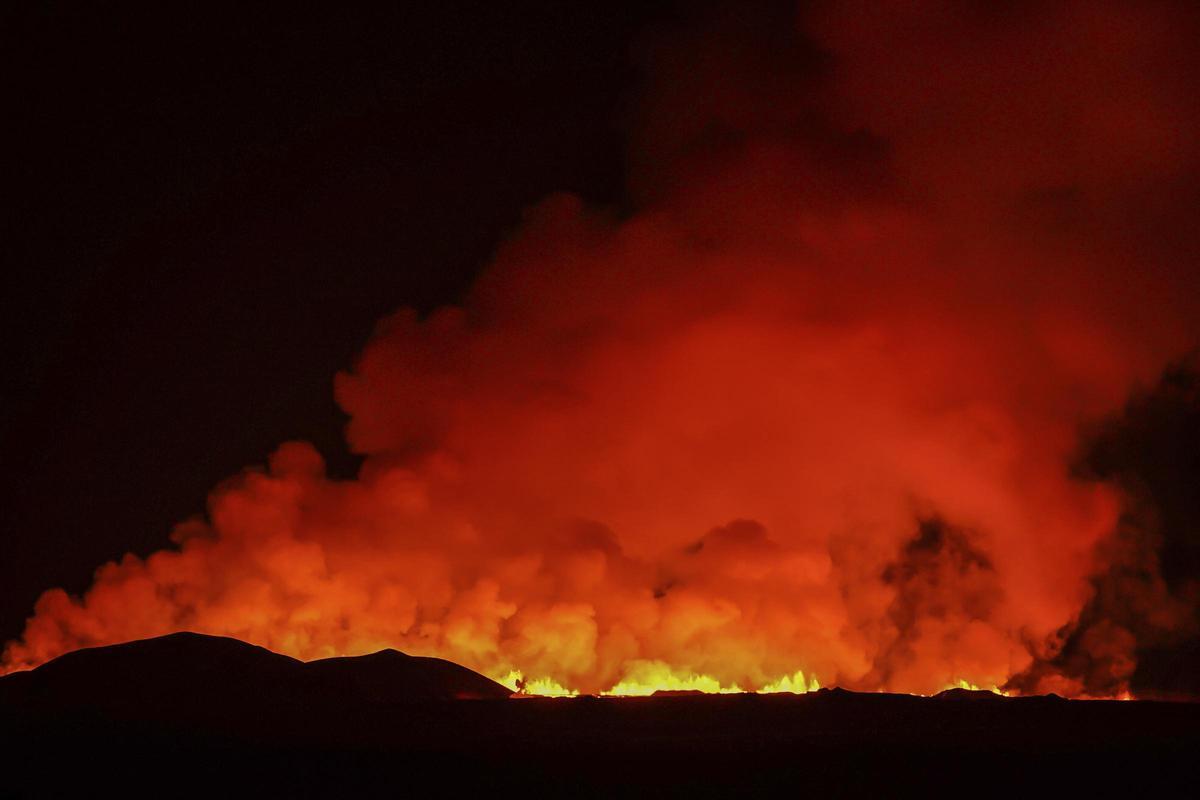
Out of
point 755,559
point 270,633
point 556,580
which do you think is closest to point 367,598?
point 270,633

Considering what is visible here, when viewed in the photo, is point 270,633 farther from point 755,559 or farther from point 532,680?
point 755,559

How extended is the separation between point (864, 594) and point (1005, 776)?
26.8 meters

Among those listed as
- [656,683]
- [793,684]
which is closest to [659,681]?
[656,683]

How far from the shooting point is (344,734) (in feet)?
91.2

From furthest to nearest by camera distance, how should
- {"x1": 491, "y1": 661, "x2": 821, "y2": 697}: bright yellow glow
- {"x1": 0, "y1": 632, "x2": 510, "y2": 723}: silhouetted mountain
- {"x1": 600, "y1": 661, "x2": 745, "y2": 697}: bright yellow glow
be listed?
{"x1": 491, "y1": 661, "x2": 821, "y2": 697}: bright yellow glow, {"x1": 600, "y1": 661, "x2": 745, "y2": 697}: bright yellow glow, {"x1": 0, "y1": 632, "x2": 510, "y2": 723}: silhouetted mountain

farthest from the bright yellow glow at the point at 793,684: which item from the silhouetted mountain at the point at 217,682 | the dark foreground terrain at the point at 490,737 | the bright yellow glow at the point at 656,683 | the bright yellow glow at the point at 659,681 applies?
the silhouetted mountain at the point at 217,682

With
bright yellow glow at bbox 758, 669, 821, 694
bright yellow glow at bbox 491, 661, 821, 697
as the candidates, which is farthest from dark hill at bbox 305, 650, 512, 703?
bright yellow glow at bbox 758, 669, 821, 694

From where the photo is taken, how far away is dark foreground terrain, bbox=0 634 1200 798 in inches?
874

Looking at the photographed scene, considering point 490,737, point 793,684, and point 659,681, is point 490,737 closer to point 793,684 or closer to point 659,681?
point 659,681

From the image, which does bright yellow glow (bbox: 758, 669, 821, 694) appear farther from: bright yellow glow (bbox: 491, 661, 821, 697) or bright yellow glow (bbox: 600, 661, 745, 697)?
bright yellow glow (bbox: 600, 661, 745, 697)

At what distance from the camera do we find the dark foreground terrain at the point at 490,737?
2219cm

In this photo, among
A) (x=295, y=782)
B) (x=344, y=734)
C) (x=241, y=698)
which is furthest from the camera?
(x=241, y=698)

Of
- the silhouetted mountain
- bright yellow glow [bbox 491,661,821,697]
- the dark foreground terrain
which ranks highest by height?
bright yellow glow [bbox 491,661,821,697]

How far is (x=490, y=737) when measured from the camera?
1111 inches
